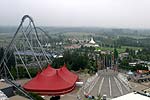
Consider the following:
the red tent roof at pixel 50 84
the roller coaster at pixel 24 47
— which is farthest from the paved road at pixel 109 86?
the roller coaster at pixel 24 47

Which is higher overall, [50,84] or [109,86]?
[109,86]

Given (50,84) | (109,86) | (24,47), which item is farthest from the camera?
(24,47)

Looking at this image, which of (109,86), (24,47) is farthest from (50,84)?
(24,47)

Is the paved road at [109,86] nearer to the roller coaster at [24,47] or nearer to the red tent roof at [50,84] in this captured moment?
the red tent roof at [50,84]

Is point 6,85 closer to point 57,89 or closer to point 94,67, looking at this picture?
point 57,89

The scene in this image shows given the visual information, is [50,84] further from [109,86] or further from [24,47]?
[24,47]

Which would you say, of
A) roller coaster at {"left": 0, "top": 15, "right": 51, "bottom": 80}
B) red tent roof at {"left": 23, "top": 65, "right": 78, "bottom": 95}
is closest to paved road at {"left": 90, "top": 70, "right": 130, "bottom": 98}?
red tent roof at {"left": 23, "top": 65, "right": 78, "bottom": 95}

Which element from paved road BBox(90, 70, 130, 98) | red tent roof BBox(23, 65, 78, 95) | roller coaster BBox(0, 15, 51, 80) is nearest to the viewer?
paved road BBox(90, 70, 130, 98)

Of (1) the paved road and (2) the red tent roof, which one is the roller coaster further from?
(1) the paved road
